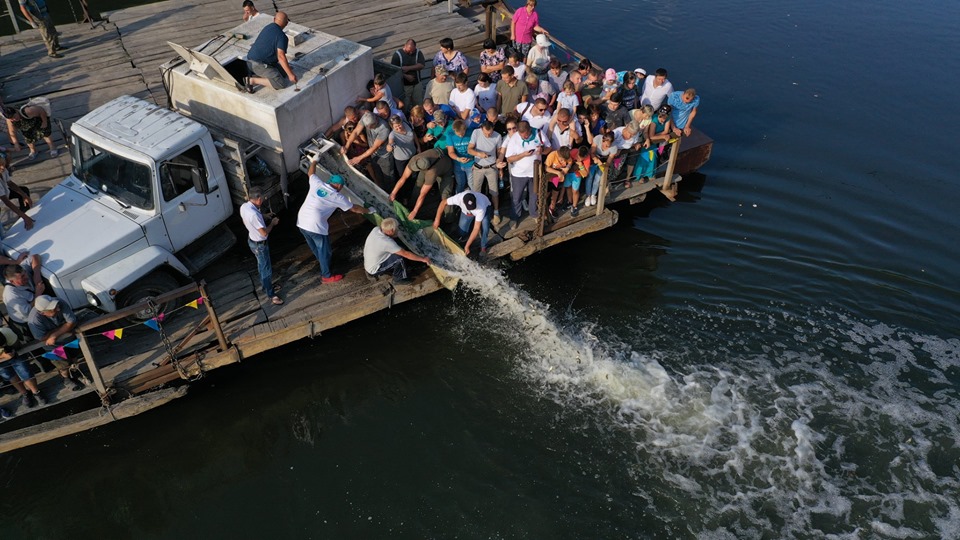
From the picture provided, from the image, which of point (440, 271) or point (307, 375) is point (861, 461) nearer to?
point (440, 271)

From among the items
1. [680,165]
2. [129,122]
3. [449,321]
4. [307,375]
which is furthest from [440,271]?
[680,165]

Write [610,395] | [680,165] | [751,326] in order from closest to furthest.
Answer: [610,395] → [751,326] → [680,165]

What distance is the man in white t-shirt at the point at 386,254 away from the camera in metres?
10.8

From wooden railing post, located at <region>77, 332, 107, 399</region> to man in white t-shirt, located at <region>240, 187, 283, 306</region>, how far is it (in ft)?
8.54

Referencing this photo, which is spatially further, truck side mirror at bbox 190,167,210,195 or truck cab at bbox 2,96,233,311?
truck side mirror at bbox 190,167,210,195

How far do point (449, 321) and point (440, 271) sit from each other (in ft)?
3.92

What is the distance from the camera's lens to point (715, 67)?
815 inches

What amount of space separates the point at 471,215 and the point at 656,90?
186 inches

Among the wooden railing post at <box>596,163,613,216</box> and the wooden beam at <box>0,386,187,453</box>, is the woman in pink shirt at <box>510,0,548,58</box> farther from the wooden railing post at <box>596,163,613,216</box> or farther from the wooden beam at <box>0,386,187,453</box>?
the wooden beam at <box>0,386,187,453</box>

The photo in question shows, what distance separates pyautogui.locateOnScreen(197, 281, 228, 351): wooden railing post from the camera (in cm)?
938

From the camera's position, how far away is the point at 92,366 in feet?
30.0

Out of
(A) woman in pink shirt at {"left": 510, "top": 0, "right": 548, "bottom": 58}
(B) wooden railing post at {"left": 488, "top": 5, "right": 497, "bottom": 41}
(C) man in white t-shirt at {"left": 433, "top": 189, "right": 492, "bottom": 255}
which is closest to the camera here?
(C) man in white t-shirt at {"left": 433, "top": 189, "right": 492, "bottom": 255}

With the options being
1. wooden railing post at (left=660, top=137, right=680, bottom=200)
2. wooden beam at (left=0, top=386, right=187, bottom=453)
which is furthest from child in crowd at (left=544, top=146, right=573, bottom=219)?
wooden beam at (left=0, top=386, right=187, bottom=453)

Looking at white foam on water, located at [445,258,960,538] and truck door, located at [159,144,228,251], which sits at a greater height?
truck door, located at [159,144,228,251]
